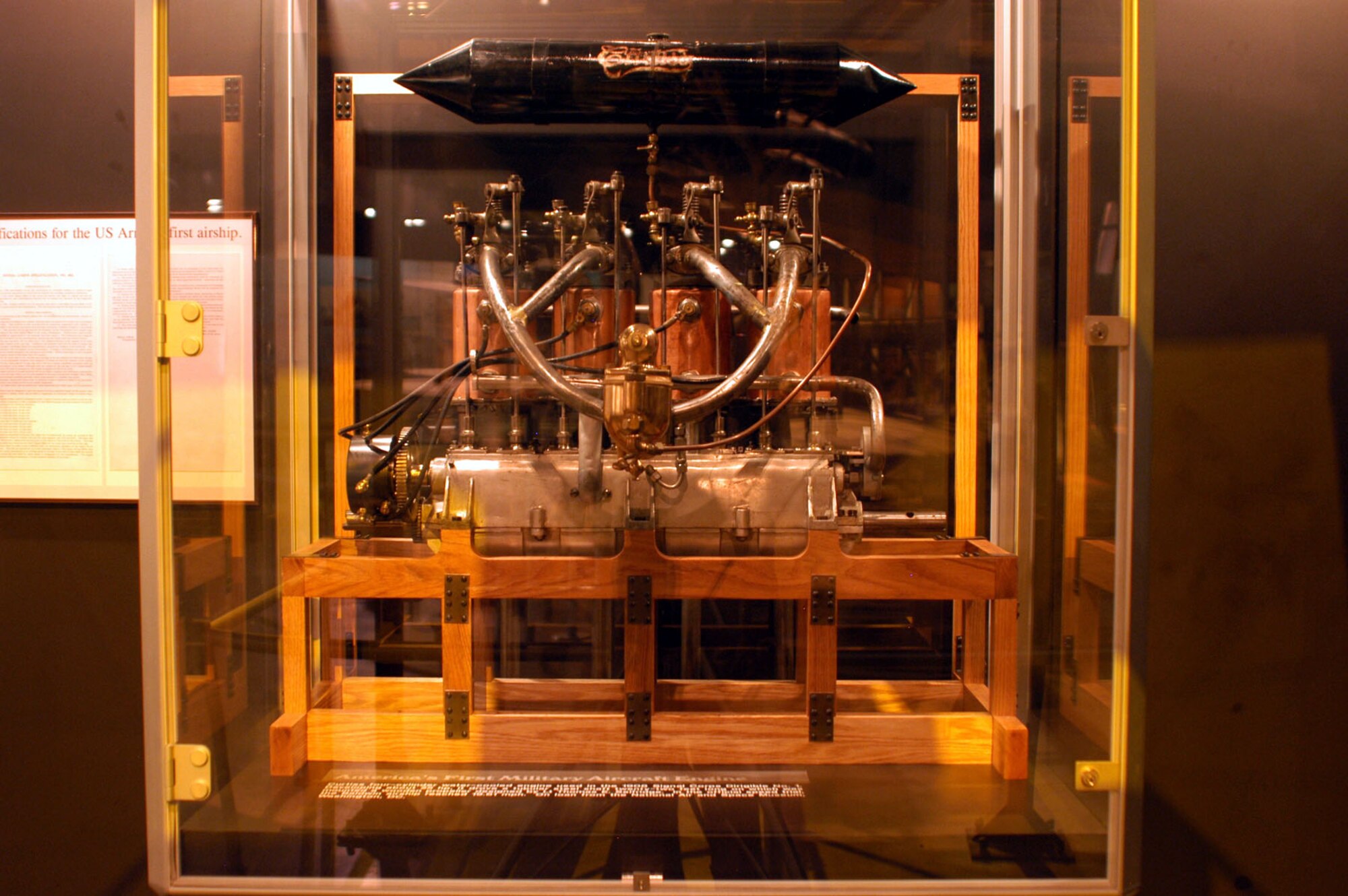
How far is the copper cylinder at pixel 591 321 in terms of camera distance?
55.5 inches

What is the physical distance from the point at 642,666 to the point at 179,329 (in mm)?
797

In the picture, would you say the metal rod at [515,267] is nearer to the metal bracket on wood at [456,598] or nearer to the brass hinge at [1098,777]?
the metal bracket on wood at [456,598]

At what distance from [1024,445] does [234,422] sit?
1.22 meters

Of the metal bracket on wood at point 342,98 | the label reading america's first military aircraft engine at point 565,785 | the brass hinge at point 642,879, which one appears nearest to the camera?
the brass hinge at point 642,879

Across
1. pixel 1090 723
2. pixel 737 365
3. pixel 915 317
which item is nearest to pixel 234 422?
pixel 737 365

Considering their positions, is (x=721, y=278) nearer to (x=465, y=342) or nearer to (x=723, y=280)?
(x=723, y=280)

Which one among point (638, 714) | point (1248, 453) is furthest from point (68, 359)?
point (1248, 453)

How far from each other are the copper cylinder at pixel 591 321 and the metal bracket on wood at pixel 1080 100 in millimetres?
724

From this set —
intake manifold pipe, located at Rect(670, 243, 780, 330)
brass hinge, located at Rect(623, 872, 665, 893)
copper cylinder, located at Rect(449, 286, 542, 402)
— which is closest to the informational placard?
copper cylinder, located at Rect(449, 286, 542, 402)

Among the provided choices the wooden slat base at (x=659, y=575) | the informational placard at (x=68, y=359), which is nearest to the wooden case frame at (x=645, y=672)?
the wooden slat base at (x=659, y=575)

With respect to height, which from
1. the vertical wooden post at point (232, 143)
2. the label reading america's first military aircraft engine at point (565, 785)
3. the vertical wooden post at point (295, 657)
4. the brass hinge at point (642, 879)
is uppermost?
the vertical wooden post at point (232, 143)

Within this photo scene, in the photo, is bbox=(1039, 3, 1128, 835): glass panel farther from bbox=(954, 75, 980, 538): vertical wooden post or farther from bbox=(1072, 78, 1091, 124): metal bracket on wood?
bbox=(954, 75, 980, 538): vertical wooden post

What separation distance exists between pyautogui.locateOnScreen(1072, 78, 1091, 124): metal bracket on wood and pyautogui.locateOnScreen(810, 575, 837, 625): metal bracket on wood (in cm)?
75

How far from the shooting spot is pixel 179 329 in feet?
3.72
